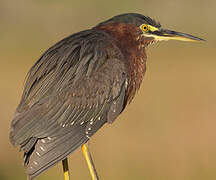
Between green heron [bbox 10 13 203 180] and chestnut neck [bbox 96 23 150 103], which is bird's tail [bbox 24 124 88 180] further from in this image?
chestnut neck [bbox 96 23 150 103]

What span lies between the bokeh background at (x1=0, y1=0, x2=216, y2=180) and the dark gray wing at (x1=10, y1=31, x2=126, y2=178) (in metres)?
3.29

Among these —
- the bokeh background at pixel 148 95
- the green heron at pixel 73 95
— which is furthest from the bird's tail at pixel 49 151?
the bokeh background at pixel 148 95

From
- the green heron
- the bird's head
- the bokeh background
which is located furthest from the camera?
the bokeh background

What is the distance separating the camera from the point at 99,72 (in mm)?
6844

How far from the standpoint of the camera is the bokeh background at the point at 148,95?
34.8ft

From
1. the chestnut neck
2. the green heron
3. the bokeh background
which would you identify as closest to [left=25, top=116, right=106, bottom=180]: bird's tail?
the green heron

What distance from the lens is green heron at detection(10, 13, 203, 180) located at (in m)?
6.49

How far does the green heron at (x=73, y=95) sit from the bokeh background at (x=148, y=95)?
3188 millimetres

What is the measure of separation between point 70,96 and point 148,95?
24.8 ft

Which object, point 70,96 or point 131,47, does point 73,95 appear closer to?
point 70,96
